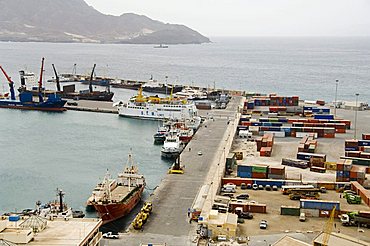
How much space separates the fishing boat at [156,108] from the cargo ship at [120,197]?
18.1 metres

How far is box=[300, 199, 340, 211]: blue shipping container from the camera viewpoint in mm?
19312

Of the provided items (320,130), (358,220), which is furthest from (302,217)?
(320,130)

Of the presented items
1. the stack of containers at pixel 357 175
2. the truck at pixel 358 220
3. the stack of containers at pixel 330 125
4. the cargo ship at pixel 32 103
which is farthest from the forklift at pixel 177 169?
the cargo ship at pixel 32 103

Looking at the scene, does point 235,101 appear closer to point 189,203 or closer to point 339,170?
point 339,170

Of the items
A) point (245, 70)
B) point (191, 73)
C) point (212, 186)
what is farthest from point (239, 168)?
point (245, 70)

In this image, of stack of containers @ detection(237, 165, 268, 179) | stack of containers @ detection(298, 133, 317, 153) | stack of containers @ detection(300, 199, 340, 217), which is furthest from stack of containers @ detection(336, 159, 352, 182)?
stack of containers @ detection(298, 133, 317, 153)

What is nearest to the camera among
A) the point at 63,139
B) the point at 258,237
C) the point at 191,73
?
the point at 258,237

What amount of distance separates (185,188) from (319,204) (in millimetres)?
6188

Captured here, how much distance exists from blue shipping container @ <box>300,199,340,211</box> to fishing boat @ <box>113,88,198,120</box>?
21946 mm

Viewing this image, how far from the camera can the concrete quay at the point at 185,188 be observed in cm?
1769

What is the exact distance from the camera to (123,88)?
65.2 meters

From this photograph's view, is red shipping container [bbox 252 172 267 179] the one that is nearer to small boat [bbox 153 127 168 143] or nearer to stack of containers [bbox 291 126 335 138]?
stack of containers [bbox 291 126 335 138]

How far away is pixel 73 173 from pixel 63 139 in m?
9.67

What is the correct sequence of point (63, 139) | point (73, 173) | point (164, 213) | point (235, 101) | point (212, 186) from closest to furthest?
1. point (164, 213)
2. point (212, 186)
3. point (73, 173)
4. point (63, 139)
5. point (235, 101)
